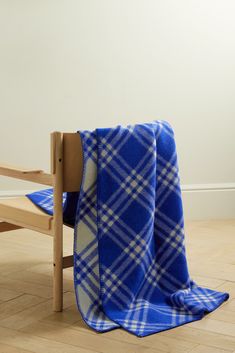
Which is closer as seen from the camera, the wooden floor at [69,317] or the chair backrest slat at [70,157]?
the wooden floor at [69,317]

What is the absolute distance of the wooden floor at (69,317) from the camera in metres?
2.00

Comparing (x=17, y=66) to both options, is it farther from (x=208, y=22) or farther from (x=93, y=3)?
(x=208, y=22)

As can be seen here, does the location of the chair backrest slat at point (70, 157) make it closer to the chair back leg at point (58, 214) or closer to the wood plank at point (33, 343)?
the chair back leg at point (58, 214)

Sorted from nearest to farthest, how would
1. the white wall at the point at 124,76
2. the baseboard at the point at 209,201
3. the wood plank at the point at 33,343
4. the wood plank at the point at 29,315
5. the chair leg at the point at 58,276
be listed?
the wood plank at the point at 33,343
the wood plank at the point at 29,315
the chair leg at the point at 58,276
the white wall at the point at 124,76
the baseboard at the point at 209,201

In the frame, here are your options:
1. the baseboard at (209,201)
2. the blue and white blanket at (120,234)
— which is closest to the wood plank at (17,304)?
the blue and white blanket at (120,234)

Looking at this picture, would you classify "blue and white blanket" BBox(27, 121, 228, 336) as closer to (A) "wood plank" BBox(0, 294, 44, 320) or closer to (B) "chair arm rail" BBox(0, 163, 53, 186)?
(B) "chair arm rail" BBox(0, 163, 53, 186)

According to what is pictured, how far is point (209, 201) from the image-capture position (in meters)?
3.93

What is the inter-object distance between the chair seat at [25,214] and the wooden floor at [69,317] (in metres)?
0.27

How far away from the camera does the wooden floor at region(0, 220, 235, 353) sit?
200 cm

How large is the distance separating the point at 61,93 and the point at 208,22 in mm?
898

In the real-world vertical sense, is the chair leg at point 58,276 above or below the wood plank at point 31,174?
below

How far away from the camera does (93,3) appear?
369cm

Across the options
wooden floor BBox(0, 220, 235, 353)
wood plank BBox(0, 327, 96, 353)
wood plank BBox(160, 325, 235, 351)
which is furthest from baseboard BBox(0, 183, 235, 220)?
wood plank BBox(0, 327, 96, 353)

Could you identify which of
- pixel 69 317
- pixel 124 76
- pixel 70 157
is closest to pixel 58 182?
pixel 70 157
